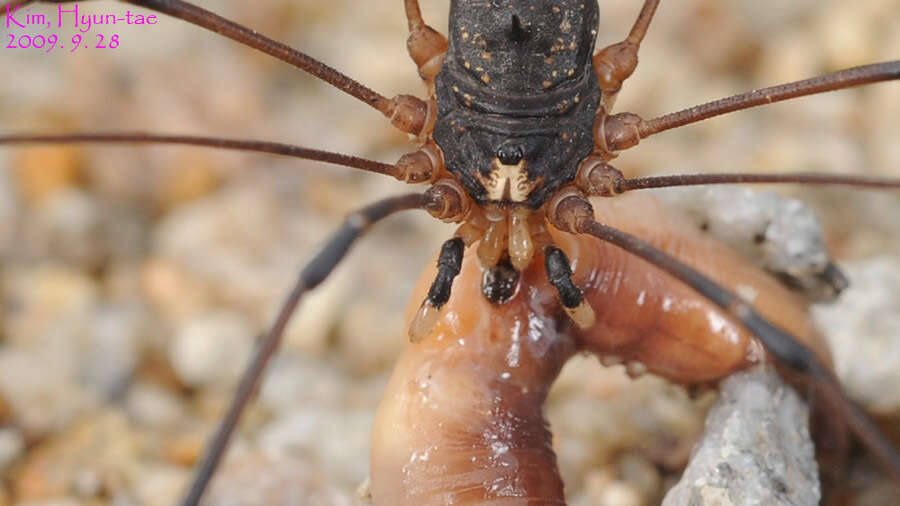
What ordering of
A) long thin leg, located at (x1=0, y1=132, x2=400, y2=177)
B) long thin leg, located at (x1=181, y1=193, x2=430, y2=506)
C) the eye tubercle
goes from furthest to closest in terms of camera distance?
the eye tubercle, long thin leg, located at (x1=0, y1=132, x2=400, y2=177), long thin leg, located at (x1=181, y1=193, x2=430, y2=506)

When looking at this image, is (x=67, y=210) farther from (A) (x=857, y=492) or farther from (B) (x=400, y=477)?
(A) (x=857, y=492)

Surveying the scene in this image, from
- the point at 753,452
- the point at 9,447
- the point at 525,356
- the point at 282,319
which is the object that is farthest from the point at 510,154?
the point at 9,447

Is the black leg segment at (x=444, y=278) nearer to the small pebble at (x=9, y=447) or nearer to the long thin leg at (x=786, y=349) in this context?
the long thin leg at (x=786, y=349)

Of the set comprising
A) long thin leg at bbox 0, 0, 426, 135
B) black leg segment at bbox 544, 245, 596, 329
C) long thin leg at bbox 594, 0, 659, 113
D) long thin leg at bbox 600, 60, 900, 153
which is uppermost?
long thin leg at bbox 594, 0, 659, 113

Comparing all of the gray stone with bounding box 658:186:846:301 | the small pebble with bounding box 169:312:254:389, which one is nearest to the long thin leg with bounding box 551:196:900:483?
the gray stone with bounding box 658:186:846:301

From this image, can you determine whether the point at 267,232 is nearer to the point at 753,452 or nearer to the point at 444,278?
the point at 444,278

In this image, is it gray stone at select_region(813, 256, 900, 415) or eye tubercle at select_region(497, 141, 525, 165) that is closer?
eye tubercle at select_region(497, 141, 525, 165)

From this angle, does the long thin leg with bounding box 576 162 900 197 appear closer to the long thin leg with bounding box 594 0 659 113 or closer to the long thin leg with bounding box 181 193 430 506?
the long thin leg with bounding box 594 0 659 113
